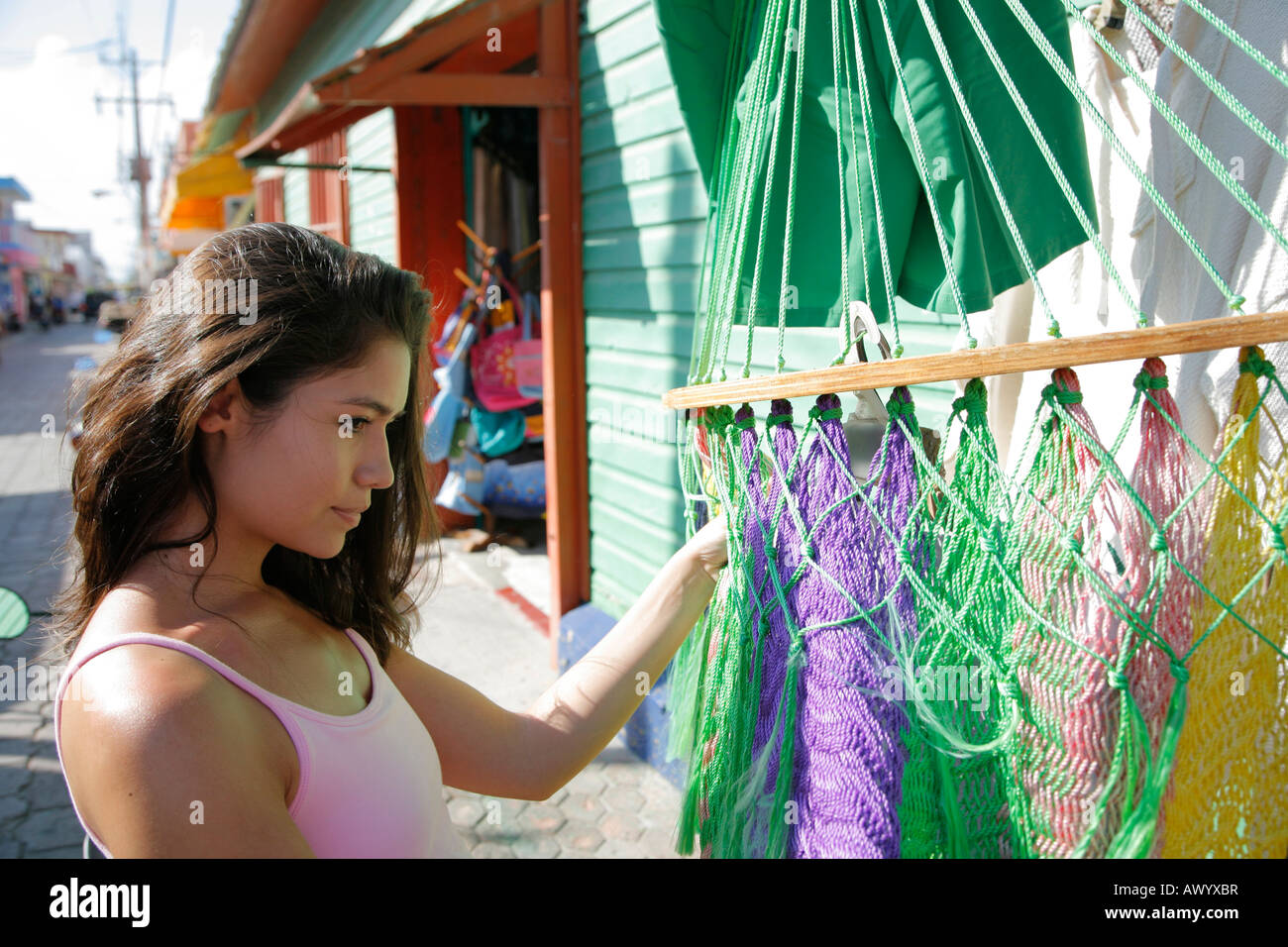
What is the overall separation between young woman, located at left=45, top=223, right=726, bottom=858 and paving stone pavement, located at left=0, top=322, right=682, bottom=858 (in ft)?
0.72

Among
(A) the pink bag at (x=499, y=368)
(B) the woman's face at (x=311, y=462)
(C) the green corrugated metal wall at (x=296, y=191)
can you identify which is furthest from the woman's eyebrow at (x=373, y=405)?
(C) the green corrugated metal wall at (x=296, y=191)

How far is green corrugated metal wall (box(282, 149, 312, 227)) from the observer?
8.60 metres

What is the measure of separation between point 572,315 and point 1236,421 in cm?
328

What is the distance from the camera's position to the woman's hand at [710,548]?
54.0 inches

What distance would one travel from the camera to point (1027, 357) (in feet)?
3.15

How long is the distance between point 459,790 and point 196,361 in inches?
88.1

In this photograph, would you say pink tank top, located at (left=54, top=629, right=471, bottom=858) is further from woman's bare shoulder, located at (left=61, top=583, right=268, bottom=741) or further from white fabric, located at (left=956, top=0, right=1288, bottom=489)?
white fabric, located at (left=956, top=0, right=1288, bottom=489)

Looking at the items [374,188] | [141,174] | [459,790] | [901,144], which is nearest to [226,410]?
[901,144]

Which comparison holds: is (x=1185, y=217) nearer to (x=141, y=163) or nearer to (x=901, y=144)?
(x=901, y=144)

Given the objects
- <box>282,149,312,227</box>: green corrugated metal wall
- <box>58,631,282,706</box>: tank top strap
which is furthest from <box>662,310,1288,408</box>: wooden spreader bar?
<box>282,149,312,227</box>: green corrugated metal wall

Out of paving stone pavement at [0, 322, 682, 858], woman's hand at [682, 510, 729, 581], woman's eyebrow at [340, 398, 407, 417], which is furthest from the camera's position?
paving stone pavement at [0, 322, 682, 858]

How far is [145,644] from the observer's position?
92cm
